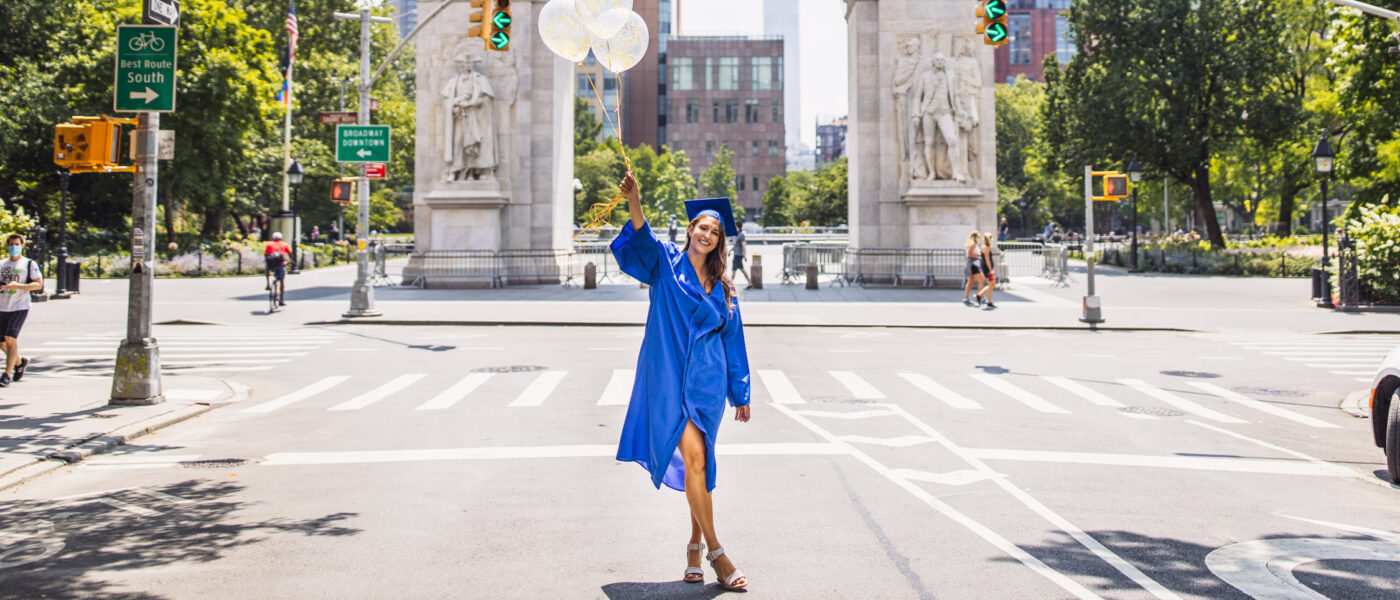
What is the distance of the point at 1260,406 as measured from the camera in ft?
37.7

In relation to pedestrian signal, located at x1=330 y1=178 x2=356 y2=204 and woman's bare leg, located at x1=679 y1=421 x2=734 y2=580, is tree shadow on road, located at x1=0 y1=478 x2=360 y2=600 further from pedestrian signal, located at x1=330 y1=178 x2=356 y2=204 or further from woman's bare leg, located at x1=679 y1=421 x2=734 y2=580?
pedestrian signal, located at x1=330 y1=178 x2=356 y2=204

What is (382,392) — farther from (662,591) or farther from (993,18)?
(993,18)

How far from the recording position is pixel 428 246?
32.6m

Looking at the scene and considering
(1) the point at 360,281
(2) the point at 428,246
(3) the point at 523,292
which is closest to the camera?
(1) the point at 360,281

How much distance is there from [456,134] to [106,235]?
19.5 m

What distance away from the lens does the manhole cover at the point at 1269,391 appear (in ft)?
40.6

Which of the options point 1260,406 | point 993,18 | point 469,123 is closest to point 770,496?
point 1260,406

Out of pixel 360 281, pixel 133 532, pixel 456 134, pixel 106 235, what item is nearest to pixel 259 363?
pixel 360 281

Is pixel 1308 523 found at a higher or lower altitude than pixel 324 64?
lower

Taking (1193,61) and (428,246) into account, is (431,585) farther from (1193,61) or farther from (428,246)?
(1193,61)

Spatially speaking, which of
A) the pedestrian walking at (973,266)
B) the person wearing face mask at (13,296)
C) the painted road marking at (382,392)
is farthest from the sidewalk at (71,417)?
the pedestrian walking at (973,266)

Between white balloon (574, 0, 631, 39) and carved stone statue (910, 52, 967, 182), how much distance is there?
2407 cm

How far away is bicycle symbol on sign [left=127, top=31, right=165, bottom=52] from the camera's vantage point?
1112 cm

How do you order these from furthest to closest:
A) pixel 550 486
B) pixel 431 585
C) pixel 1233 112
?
pixel 1233 112
pixel 550 486
pixel 431 585
